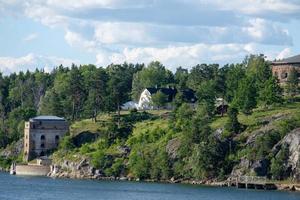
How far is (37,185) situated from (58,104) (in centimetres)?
5784

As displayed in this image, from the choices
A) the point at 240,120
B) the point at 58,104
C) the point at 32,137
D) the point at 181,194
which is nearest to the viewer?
the point at 181,194

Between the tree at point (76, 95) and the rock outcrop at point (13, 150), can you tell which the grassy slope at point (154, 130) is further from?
the tree at point (76, 95)

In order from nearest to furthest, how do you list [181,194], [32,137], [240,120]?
[181,194] → [240,120] → [32,137]

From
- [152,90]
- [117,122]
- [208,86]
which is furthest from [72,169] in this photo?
[152,90]

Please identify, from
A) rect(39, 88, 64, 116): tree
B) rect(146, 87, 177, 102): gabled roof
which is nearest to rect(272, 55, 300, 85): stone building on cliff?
rect(146, 87, 177, 102): gabled roof

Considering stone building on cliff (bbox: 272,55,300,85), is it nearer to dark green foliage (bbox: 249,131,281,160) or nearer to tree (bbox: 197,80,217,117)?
tree (bbox: 197,80,217,117)

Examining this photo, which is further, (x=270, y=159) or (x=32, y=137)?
(x=32, y=137)

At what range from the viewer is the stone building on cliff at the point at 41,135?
16912cm

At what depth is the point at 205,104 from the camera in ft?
522

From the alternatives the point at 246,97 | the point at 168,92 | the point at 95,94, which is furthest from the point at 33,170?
the point at 168,92

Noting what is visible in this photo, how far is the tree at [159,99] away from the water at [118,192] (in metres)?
50.0

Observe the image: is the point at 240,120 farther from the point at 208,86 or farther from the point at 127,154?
the point at 208,86

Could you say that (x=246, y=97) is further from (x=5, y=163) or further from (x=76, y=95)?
(x=76, y=95)

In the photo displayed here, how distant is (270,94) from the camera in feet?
511
